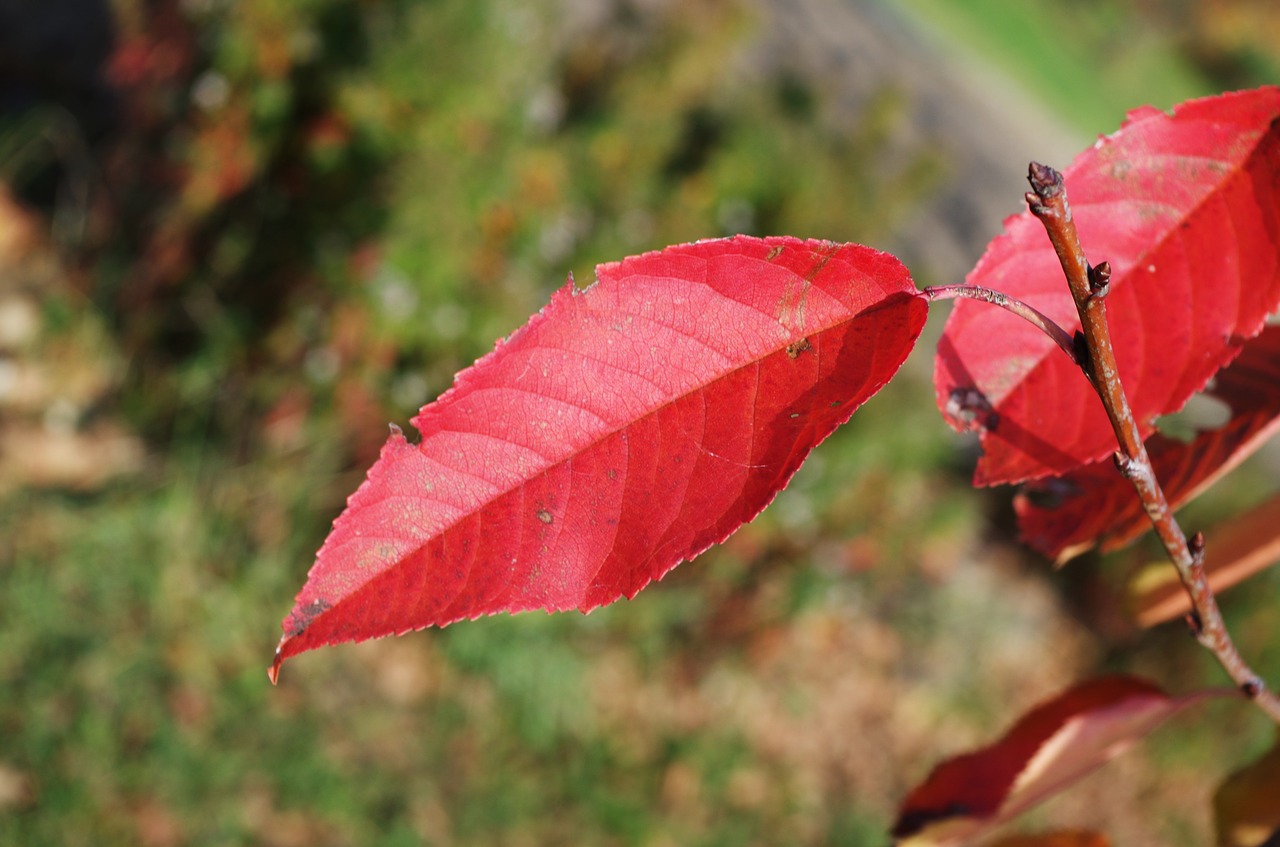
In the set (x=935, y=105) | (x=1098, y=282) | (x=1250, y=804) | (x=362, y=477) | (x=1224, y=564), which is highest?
(x=935, y=105)

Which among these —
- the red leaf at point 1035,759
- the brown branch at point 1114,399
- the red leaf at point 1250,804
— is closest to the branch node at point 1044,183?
the brown branch at point 1114,399

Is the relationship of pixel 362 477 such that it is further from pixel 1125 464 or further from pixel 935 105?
pixel 935 105

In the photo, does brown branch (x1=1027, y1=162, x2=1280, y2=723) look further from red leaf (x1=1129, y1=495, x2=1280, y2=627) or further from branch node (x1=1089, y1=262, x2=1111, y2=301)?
red leaf (x1=1129, y1=495, x2=1280, y2=627)

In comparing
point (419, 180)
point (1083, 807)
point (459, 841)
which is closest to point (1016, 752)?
point (459, 841)

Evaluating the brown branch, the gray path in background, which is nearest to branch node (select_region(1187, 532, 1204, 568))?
the brown branch

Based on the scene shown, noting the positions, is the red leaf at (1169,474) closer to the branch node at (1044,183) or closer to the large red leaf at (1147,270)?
the large red leaf at (1147,270)

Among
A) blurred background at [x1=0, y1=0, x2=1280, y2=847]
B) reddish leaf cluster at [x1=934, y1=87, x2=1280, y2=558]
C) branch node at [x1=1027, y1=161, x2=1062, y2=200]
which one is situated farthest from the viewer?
blurred background at [x1=0, y1=0, x2=1280, y2=847]

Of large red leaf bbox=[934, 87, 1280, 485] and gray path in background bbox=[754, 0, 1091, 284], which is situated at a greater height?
gray path in background bbox=[754, 0, 1091, 284]

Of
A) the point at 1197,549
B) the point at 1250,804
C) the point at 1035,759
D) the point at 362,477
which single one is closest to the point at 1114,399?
the point at 1197,549
